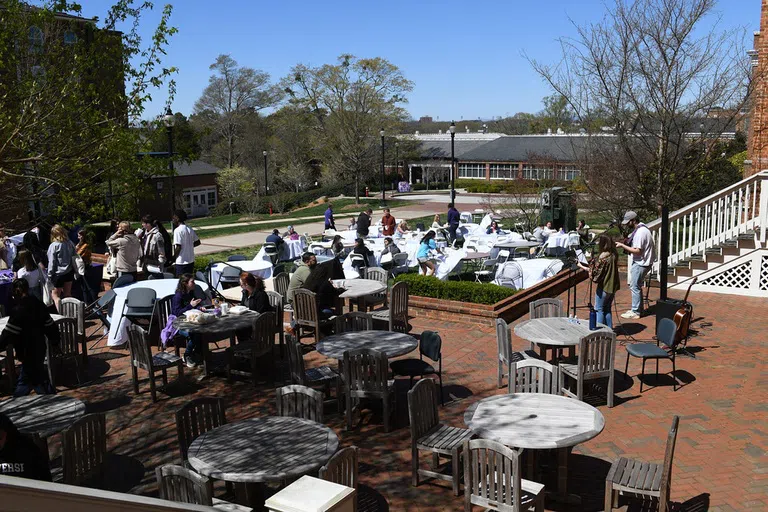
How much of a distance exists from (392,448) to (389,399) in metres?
0.85

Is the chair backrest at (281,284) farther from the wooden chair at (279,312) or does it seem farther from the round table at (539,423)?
the round table at (539,423)

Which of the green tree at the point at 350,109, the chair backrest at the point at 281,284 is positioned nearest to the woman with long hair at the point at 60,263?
the chair backrest at the point at 281,284

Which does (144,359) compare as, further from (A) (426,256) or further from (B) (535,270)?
(B) (535,270)

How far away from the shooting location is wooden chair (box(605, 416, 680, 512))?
5484 millimetres

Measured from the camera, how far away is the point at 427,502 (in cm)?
649

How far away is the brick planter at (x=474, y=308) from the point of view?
1245cm

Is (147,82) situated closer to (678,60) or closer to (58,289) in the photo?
(58,289)

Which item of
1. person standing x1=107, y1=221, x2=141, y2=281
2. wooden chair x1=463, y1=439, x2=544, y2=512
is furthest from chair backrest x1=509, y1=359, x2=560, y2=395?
person standing x1=107, y1=221, x2=141, y2=281

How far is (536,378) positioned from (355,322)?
128 inches

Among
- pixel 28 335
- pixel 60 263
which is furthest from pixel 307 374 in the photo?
pixel 60 263

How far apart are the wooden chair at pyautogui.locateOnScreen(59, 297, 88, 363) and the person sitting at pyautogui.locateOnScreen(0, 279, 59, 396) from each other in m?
1.74

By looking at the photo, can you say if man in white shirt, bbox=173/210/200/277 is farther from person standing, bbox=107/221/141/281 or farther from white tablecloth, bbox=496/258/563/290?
white tablecloth, bbox=496/258/563/290

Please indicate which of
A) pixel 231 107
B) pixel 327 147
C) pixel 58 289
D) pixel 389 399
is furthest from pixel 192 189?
pixel 389 399

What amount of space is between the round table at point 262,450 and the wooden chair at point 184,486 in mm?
467
